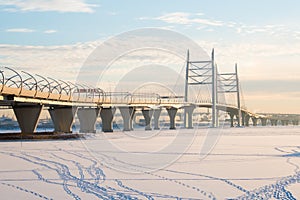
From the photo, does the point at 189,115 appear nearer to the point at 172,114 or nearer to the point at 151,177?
the point at 172,114

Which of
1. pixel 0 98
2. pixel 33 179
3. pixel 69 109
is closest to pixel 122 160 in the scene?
pixel 33 179

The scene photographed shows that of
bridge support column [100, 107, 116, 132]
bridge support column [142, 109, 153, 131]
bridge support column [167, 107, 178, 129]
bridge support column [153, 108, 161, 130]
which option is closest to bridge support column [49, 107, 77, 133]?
bridge support column [100, 107, 116, 132]

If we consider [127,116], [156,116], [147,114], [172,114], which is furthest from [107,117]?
[172,114]

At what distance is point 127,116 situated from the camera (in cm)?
7150

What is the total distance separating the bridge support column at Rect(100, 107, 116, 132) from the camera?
222 feet

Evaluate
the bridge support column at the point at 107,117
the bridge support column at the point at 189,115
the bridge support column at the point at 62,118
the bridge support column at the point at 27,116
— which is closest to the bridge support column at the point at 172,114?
the bridge support column at the point at 189,115

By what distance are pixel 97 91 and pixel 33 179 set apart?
48321 millimetres

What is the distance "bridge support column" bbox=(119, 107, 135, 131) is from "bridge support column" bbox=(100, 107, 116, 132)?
6.12 ft

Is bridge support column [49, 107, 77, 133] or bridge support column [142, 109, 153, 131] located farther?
bridge support column [142, 109, 153, 131]

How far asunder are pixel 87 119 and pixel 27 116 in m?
14.9

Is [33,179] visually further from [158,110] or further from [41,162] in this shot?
[158,110]

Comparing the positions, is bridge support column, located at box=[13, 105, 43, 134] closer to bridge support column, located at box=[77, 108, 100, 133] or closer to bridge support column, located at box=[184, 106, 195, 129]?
bridge support column, located at box=[77, 108, 100, 133]

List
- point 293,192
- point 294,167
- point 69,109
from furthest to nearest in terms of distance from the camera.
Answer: point 69,109
point 294,167
point 293,192

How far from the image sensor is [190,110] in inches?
3440
